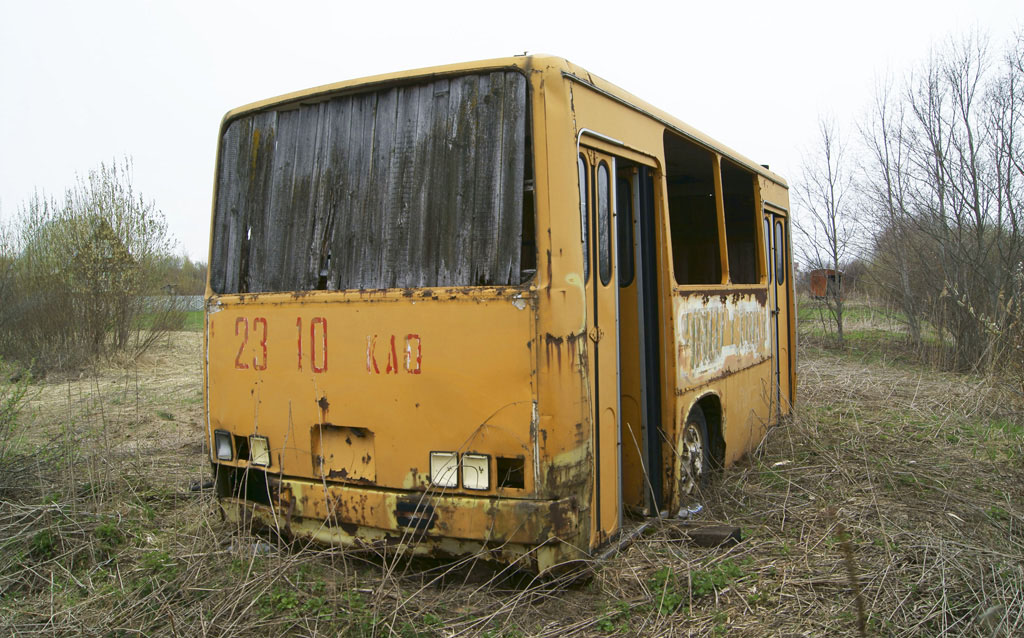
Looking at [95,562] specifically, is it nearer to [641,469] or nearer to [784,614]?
[641,469]

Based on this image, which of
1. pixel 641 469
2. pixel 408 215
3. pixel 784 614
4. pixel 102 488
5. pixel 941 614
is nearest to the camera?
pixel 941 614

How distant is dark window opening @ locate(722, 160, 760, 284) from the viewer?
708 centimetres

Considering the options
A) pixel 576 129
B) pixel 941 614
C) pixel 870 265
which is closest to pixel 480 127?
pixel 576 129

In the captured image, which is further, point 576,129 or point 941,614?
point 576,129

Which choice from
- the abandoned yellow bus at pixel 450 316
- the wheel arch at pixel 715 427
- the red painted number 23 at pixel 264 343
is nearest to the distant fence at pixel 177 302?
the red painted number 23 at pixel 264 343

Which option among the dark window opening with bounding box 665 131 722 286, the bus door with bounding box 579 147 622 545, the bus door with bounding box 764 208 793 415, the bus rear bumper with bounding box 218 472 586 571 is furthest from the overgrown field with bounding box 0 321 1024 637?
the dark window opening with bounding box 665 131 722 286

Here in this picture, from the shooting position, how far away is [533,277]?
11.4ft

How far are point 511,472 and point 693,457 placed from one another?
2268 mm

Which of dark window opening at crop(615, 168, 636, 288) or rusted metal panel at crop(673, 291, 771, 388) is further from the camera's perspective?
rusted metal panel at crop(673, 291, 771, 388)

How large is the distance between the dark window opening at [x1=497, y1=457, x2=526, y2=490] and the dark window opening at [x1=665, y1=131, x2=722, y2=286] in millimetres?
2924

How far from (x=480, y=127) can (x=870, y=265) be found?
48.8ft

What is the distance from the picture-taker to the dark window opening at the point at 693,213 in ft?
19.7

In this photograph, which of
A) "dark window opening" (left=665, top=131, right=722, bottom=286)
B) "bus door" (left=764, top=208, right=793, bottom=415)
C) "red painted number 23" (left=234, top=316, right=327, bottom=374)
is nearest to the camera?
"red painted number 23" (left=234, top=316, right=327, bottom=374)

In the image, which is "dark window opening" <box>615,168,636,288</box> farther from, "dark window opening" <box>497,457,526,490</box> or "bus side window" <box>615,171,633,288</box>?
"dark window opening" <box>497,457,526,490</box>
